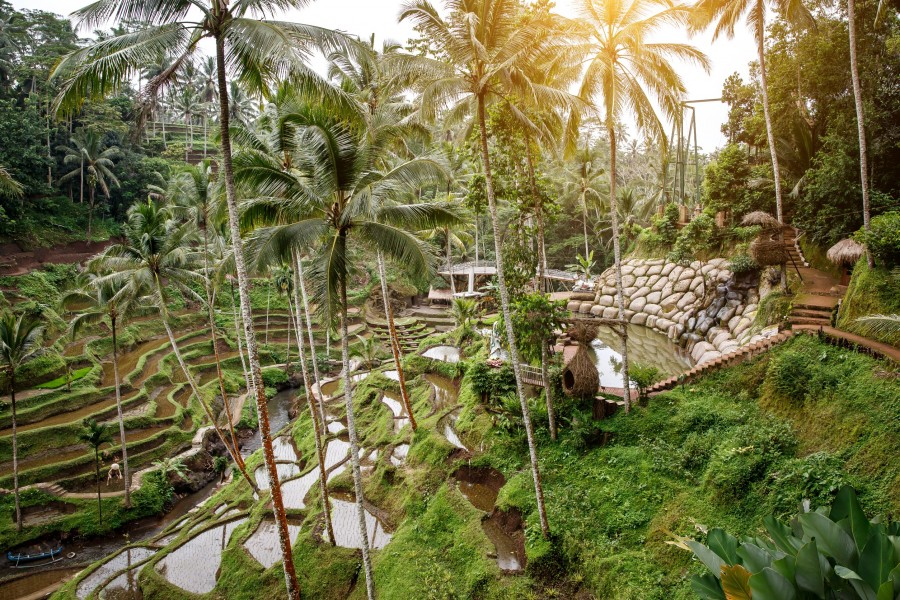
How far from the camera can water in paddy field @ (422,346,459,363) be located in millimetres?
24188

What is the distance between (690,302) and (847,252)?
342 inches

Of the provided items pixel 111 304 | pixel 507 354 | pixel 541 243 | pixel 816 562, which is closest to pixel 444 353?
pixel 507 354

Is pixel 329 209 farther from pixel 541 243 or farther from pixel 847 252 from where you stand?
pixel 847 252

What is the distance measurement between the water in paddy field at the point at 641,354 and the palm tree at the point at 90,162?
40.4 metres

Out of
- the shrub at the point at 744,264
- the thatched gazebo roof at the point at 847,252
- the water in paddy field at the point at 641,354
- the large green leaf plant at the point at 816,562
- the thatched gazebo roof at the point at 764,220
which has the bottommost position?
the water in paddy field at the point at 641,354

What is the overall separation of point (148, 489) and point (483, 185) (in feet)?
61.5

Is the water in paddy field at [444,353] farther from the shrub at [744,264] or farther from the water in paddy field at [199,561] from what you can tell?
the shrub at [744,264]

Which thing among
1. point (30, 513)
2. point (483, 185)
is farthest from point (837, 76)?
point (30, 513)

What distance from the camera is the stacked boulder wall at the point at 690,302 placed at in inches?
717

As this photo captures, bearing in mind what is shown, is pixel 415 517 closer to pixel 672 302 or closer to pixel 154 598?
pixel 154 598

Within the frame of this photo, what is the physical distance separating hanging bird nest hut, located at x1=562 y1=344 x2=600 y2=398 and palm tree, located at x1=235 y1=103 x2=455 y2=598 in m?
5.19

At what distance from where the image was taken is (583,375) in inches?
518

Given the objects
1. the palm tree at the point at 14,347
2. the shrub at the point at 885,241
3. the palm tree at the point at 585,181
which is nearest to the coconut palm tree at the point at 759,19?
the shrub at the point at 885,241

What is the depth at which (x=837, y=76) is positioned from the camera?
17688mm
